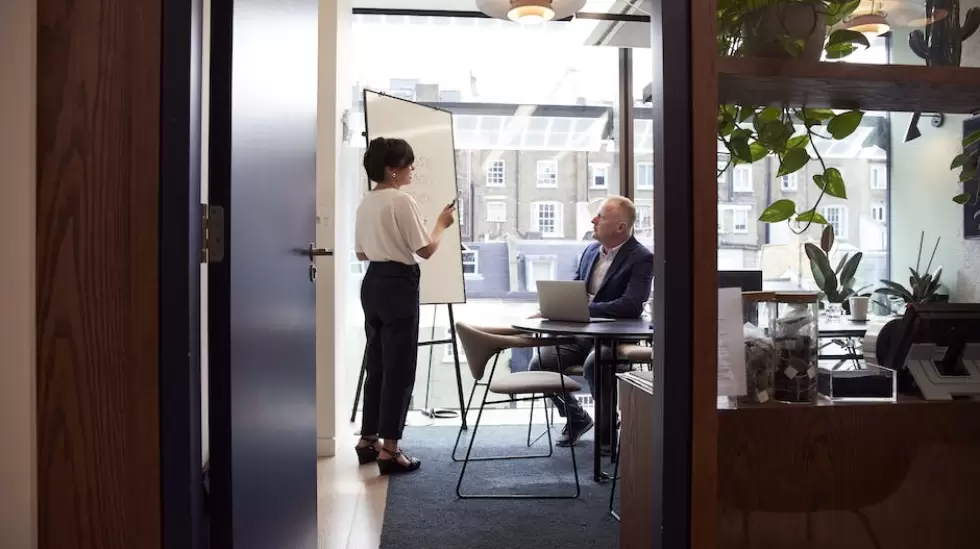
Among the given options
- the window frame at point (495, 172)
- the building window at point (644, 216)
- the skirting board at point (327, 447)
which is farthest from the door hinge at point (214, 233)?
the building window at point (644, 216)

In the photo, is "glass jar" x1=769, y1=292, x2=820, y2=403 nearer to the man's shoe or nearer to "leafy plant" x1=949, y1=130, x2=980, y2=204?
"leafy plant" x1=949, y1=130, x2=980, y2=204

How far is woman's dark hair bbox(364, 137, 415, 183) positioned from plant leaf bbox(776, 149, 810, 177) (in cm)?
231

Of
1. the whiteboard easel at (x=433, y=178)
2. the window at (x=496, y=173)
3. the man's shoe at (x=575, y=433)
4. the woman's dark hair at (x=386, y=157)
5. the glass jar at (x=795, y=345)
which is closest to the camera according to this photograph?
the glass jar at (x=795, y=345)

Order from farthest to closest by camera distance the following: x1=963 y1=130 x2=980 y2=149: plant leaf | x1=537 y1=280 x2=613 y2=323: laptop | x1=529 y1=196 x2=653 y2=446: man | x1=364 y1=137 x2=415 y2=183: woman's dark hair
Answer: x1=529 y1=196 x2=653 y2=446: man
x1=364 y1=137 x2=415 y2=183: woman's dark hair
x1=537 y1=280 x2=613 y2=323: laptop
x1=963 y1=130 x2=980 y2=149: plant leaf

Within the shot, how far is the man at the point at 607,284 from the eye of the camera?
3.86 meters

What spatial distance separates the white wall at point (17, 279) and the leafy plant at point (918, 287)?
3965 mm

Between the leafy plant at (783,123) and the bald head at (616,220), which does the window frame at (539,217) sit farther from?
the leafy plant at (783,123)

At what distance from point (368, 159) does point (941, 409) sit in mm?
2813

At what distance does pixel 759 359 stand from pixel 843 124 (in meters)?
0.54

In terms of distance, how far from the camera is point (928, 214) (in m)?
4.73

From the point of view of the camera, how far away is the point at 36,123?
128 cm

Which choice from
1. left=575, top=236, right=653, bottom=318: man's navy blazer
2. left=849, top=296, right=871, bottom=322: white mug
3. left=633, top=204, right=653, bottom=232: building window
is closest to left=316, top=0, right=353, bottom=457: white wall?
left=575, top=236, right=653, bottom=318: man's navy blazer

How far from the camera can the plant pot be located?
1325mm

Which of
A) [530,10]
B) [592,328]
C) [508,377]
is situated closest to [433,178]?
[530,10]
